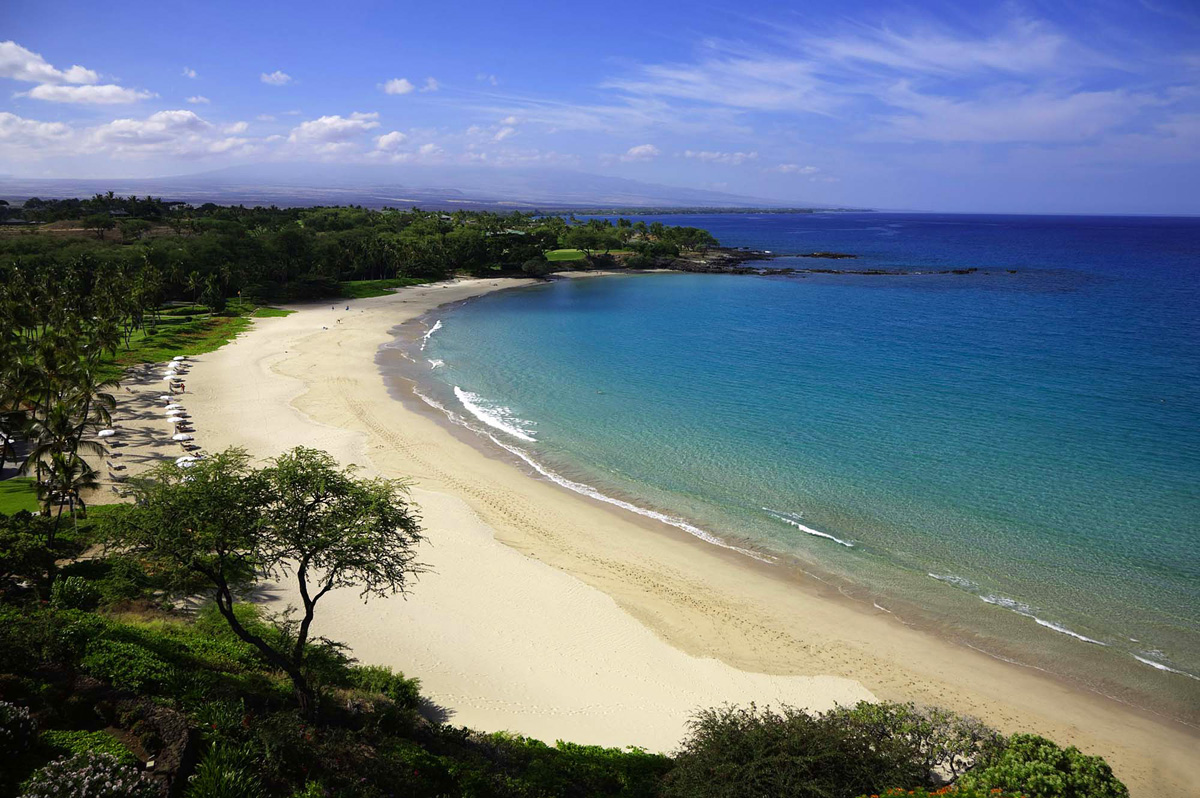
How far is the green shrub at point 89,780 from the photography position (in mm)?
8922

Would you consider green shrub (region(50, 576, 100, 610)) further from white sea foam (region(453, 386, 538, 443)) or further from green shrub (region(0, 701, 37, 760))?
white sea foam (region(453, 386, 538, 443))

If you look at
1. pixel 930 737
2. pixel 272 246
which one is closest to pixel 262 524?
pixel 930 737

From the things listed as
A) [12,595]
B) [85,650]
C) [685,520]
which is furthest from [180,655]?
[685,520]

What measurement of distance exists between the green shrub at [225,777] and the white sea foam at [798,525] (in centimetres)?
2133

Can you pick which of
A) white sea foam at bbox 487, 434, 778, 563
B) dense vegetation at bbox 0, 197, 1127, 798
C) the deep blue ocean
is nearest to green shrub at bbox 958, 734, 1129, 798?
dense vegetation at bbox 0, 197, 1127, 798

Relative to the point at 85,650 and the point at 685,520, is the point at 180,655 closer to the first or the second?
the point at 85,650

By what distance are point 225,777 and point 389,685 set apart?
19.5 ft

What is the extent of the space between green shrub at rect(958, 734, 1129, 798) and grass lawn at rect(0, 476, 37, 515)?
30288 mm

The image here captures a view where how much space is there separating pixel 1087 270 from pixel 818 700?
136m

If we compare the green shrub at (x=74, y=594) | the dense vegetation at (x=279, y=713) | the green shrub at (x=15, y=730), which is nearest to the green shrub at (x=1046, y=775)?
the dense vegetation at (x=279, y=713)

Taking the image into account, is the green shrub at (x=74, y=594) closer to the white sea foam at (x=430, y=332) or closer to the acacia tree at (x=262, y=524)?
the acacia tree at (x=262, y=524)

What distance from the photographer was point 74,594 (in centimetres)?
1641

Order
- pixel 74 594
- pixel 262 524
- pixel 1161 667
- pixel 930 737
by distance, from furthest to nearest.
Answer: pixel 1161 667, pixel 74 594, pixel 930 737, pixel 262 524

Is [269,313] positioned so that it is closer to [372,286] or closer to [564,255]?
[372,286]
